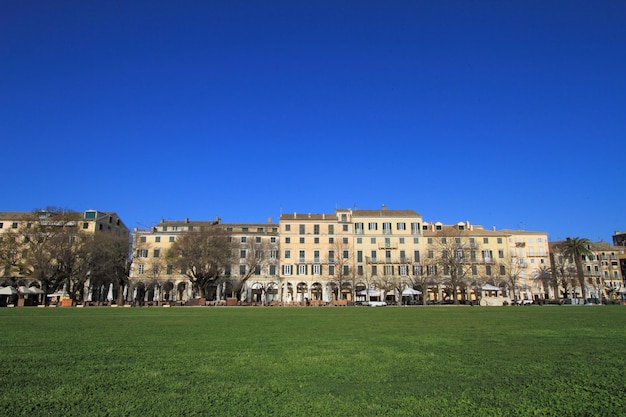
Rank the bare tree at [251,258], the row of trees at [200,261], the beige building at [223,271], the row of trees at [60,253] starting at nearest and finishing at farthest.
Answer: the row of trees at [60,253] < the row of trees at [200,261] < the bare tree at [251,258] < the beige building at [223,271]

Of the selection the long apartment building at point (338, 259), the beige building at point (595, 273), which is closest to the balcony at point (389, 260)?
the long apartment building at point (338, 259)

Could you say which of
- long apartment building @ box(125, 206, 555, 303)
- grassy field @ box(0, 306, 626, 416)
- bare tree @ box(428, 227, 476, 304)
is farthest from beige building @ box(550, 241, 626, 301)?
grassy field @ box(0, 306, 626, 416)

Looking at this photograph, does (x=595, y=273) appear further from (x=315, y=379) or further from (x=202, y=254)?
(x=315, y=379)

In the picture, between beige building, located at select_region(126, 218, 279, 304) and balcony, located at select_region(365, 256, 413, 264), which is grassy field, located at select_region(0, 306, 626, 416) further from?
balcony, located at select_region(365, 256, 413, 264)

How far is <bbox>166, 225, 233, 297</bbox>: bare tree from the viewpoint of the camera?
69.4 m

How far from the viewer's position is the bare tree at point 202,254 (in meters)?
69.4

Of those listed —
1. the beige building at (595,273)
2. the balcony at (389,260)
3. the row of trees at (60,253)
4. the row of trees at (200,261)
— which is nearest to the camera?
the row of trees at (60,253)

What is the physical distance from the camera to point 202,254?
69938 millimetres

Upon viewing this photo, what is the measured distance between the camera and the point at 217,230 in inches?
2968

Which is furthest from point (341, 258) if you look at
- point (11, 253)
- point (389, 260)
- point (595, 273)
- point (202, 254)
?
point (595, 273)

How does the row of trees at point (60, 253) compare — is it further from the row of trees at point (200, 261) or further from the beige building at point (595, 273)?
the beige building at point (595, 273)

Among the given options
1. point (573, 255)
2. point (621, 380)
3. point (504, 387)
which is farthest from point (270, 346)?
point (573, 255)

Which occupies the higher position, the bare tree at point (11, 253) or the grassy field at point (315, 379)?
the bare tree at point (11, 253)

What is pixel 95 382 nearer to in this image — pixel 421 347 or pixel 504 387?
pixel 504 387
